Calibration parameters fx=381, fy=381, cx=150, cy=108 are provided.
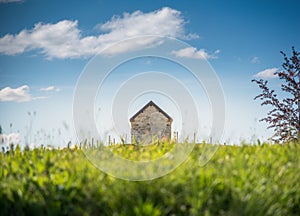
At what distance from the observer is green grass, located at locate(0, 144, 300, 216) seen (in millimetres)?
4207

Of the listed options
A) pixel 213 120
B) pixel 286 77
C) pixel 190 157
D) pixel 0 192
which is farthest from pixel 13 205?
pixel 286 77

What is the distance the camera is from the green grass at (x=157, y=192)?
421cm

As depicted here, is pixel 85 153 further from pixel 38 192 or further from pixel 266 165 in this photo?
pixel 266 165

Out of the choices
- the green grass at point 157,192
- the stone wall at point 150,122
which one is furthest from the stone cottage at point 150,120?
the green grass at point 157,192

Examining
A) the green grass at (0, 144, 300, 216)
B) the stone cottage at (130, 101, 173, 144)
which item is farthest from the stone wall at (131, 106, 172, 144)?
the green grass at (0, 144, 300, 216)

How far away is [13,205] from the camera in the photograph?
4645 millimetres

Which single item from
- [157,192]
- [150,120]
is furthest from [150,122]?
[157,192]

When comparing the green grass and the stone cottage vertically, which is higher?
the stone cottage

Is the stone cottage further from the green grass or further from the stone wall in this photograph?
the green grass

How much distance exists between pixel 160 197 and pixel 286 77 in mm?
11309

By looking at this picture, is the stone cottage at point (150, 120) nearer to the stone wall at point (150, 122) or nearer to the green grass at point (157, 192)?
the stone wall at point (150, 122)

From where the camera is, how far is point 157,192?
4.36 metres

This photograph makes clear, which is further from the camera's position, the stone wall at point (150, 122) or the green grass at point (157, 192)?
the stone wall at point (150, 122)

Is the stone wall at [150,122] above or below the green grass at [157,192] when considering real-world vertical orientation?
above
